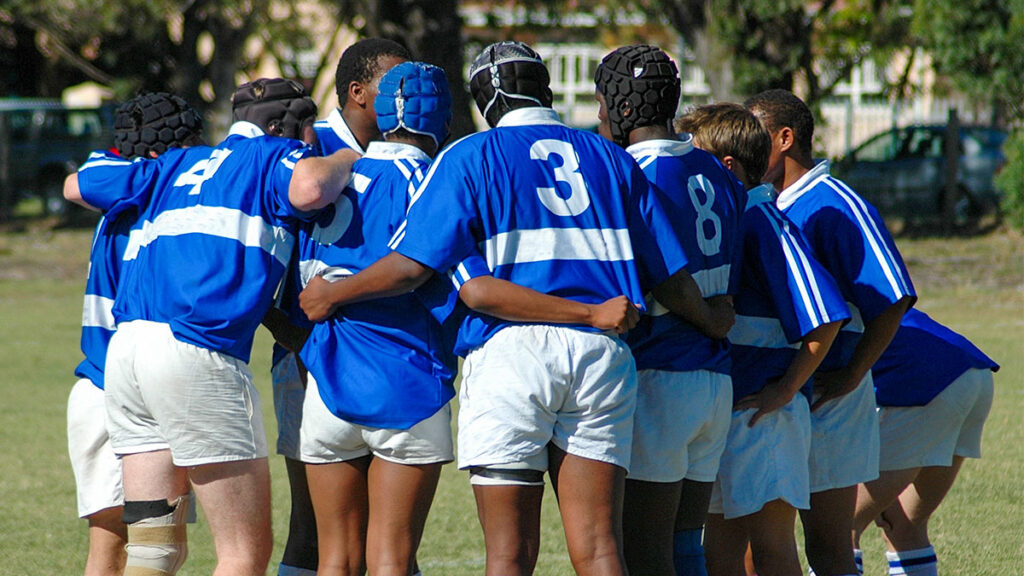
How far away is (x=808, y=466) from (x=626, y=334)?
0.82 m

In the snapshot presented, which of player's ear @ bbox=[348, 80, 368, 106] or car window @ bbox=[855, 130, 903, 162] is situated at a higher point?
player's ear @ bbox=[348, 80, 368, 106]

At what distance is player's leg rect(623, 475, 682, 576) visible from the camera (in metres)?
3.64

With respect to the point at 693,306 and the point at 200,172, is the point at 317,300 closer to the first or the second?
the point at 200,172

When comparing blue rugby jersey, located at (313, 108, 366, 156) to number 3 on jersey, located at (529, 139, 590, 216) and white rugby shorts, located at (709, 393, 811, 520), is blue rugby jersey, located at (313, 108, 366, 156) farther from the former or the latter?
white rugby shorts, located at (709, 393, 811, 520)

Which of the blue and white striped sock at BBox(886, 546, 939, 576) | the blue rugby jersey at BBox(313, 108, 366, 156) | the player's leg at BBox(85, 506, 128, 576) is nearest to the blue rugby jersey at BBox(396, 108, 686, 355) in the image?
the blue rugby jersey at BBox(313, 108, 366, 156)

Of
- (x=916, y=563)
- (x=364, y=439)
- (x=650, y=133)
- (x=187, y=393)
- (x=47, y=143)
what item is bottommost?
(x=47, y=143)

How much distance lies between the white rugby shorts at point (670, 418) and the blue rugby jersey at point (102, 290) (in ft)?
6.06

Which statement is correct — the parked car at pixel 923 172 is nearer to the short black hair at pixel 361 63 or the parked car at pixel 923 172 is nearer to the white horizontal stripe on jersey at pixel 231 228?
the short black hair at pixel 361 63

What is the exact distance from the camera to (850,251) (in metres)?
4.11

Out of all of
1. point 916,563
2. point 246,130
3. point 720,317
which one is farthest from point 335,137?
point 916,563

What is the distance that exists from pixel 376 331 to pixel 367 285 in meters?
0.23

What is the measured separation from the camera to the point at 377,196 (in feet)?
12.5

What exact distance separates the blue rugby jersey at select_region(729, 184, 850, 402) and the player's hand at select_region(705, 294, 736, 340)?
0.24 meters

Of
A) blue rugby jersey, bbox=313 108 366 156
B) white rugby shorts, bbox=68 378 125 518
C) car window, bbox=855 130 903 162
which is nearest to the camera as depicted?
blue rugby jersey, bbox=313 108 366 156
